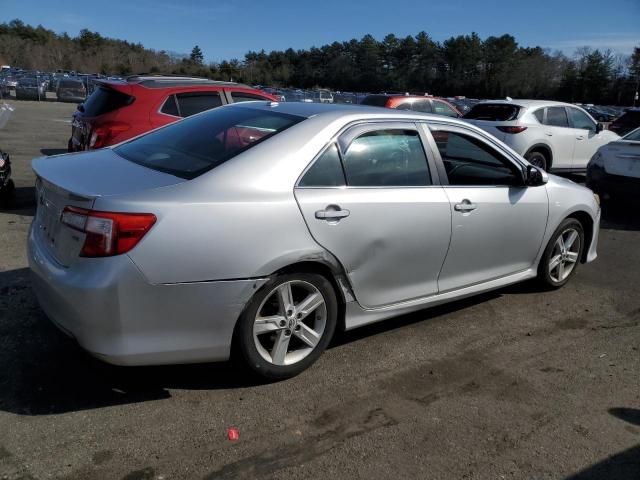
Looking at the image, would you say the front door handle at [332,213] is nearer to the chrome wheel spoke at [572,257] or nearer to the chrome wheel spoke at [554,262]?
→ the chrome wheel spoke at [554,262]

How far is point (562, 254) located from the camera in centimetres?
527

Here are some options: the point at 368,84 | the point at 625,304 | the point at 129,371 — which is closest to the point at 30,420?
the point at 129,371

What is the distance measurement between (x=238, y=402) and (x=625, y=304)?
369 centimetres

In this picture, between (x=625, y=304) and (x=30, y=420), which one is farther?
(x=625, y=304)

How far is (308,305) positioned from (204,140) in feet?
4.19

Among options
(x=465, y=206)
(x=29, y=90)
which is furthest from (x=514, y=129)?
(x=29, y=90)

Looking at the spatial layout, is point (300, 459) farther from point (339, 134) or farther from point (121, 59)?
point (121, 59)

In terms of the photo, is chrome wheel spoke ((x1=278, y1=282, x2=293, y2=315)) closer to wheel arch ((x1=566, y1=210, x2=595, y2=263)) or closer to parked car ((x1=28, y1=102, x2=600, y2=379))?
parked car ((x1=28, y1=102, x2=600, y2=379))

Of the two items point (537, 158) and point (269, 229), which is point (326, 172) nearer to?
point (269, 229)

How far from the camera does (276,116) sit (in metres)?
3.82

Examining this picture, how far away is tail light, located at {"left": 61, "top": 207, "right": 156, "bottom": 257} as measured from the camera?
2.81 meters

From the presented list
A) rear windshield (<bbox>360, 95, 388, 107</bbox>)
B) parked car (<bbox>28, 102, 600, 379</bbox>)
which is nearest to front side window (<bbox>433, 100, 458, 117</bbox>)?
rear windshield (<bbox>360, 95, 388, 107</bbox>)

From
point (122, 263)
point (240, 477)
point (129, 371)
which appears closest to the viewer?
point (240, 477)

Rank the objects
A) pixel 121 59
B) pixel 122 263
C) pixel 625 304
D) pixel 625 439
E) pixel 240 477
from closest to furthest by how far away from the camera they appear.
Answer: pixel 240 477 < pixel 122 263 < pixel 625 439 < pixel 625 304 < pixel 121 59
